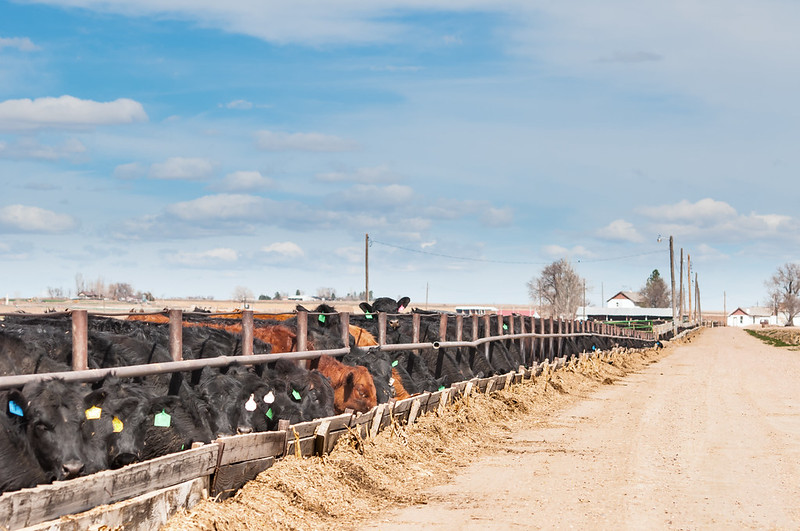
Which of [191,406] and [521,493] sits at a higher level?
[191,406]

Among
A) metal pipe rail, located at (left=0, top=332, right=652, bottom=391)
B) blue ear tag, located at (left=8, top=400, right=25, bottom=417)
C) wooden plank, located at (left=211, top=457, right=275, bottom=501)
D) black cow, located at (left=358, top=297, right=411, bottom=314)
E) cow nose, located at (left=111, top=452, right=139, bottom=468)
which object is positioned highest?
black cow, located at (left=358, top=297, right=411, bottom=314)

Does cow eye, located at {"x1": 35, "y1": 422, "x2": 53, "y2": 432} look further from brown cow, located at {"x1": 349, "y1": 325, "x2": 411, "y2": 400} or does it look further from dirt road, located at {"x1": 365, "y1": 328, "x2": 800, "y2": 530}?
brown cow, located at {"x1": 349, "y1": 325, "x2": 411, "y2": 400}

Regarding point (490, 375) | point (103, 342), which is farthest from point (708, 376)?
point (103, 342)

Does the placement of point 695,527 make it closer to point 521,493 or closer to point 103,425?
point 521,493

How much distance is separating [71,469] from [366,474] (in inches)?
136

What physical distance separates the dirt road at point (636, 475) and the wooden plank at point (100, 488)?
165cm

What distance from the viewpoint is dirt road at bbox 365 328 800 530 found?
26.2 ft

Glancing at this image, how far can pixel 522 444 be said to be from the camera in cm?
1231

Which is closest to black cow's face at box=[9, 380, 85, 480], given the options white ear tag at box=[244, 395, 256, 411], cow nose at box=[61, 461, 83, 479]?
cow nose at box=[61, 461, 83, 479]

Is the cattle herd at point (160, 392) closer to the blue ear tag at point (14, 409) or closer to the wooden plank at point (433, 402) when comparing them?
the blue ear tag at point (14, 409)

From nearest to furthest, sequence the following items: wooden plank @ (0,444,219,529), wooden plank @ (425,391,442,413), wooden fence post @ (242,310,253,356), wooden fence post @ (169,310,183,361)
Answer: wooden plank @ (0,444,219,529) → wooden fence post @ (169,310,183,361) → wooden fence post @ (242,310,253,356) → wooden plank @ (425,391,442,413)

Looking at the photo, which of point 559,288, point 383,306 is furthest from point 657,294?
point 383,306

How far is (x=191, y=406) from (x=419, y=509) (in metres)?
2.29

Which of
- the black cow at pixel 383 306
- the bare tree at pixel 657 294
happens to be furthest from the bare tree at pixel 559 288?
the black cow at pixel 383 306
